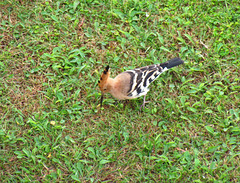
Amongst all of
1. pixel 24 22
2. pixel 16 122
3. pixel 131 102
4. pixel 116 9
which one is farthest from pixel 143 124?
pixel 24 22

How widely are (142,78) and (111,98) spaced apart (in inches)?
25.9

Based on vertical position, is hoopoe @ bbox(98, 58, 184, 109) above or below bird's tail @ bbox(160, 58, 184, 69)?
below

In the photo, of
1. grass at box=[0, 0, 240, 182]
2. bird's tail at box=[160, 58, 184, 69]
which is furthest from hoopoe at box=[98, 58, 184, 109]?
grass at box=[0, 0, 240, 182]

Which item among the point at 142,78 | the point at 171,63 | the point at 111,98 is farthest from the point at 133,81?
the point at 171,63

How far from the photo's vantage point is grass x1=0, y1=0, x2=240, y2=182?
4.37m

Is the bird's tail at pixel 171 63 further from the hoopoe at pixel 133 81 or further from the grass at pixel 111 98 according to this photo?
the grass at pixel 111 98

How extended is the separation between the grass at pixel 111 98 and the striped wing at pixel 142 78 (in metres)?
0.29

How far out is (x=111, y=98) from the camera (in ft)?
16.5

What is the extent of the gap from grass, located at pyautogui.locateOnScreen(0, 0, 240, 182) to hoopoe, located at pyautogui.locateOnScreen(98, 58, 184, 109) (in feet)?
0.85

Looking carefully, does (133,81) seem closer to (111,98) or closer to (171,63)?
(111,98)

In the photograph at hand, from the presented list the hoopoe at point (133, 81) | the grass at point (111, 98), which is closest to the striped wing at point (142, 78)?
the hoopoe at point (133, 81)

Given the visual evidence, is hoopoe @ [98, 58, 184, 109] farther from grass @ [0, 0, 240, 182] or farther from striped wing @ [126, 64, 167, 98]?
grass @ [0, 0, 240, 182]

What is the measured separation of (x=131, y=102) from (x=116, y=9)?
6.62ft

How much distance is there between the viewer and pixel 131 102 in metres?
5.04
